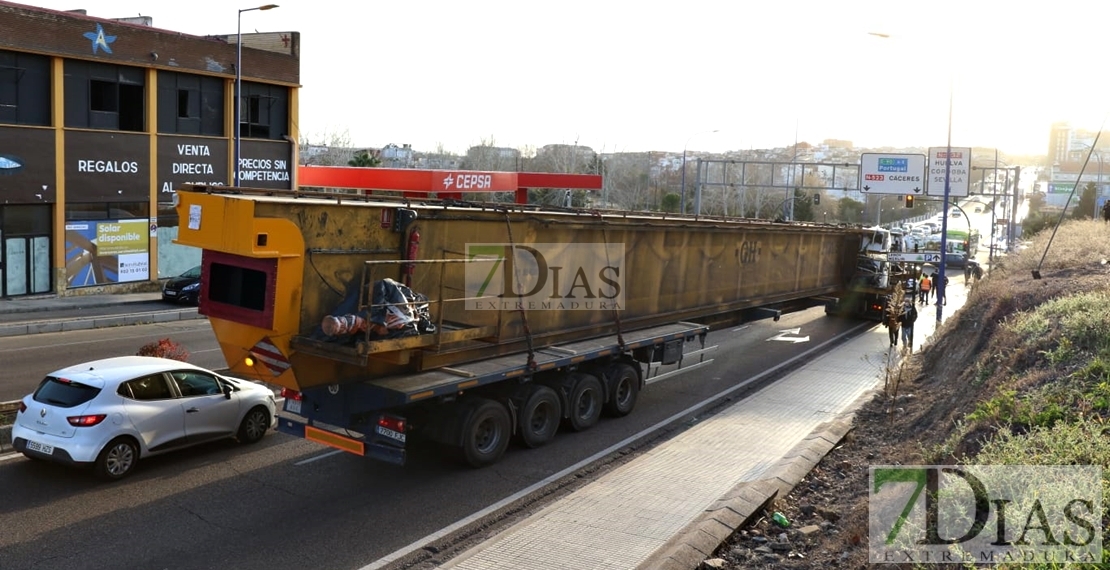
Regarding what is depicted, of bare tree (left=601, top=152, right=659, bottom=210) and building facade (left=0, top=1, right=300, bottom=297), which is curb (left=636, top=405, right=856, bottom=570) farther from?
bare tree (left=601, top=152, right=659, bottom=210)

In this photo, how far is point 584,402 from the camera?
14.1 m

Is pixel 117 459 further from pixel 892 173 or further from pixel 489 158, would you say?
pixel 489 158

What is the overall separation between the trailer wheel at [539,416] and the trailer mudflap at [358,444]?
2.35 meters

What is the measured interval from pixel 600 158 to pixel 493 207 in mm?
67333

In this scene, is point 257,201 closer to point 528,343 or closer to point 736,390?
point 528,343

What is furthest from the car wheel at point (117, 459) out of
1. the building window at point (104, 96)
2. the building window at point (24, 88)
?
the building window at point (104, 96)

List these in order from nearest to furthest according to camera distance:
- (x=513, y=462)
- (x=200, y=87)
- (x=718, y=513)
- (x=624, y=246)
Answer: (x=718, y=513) < (x=513, y=462) < (x=624, y=246) < (x=200, y=87)

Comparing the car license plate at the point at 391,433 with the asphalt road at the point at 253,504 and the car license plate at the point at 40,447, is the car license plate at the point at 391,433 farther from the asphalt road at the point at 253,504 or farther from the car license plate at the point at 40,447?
→ the car license plate at the point at 40,447

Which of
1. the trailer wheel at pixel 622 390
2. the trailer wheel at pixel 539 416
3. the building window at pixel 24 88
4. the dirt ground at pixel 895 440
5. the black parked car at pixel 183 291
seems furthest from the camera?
the black parked car at pixel 183 291

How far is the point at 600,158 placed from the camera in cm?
7894

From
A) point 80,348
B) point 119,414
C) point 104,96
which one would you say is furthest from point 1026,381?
point 104,96

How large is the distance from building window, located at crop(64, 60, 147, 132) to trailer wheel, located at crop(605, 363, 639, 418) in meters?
23.4

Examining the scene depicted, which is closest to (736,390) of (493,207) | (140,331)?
(493,207)

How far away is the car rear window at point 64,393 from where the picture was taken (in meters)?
10.2
